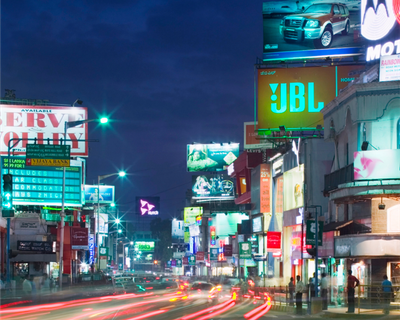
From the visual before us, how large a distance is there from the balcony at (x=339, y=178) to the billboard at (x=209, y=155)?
7119 centimetres

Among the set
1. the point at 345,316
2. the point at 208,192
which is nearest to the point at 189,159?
the point at 208,192

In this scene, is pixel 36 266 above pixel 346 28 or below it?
below

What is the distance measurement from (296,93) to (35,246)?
1158 inches

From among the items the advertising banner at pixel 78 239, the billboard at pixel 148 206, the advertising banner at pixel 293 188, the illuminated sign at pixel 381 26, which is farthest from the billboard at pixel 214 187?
the illuminated sign at pixel 381 26

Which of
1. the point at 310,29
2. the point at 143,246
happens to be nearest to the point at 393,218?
the point at 310,29

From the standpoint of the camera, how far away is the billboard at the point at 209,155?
112 meters

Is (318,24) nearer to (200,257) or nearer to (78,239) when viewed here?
(78,239)

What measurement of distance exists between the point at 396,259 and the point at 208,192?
80009 millimetres

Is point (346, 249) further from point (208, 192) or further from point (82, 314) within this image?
point (208, 192)

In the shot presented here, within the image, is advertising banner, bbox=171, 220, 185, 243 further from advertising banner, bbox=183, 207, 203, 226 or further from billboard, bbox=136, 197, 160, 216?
billboard, bbox=136, 197, 160, 216

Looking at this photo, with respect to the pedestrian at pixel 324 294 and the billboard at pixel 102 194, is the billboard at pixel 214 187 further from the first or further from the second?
the pedestrian at pixel 324 294

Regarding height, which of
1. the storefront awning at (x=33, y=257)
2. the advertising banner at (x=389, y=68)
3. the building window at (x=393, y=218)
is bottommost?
the storefront awning at (x=33, y=257)

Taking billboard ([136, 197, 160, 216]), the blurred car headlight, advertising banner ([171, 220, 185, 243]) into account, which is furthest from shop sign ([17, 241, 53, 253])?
advertising banner ([171, 220, 185, 243])

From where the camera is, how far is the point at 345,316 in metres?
27.2
